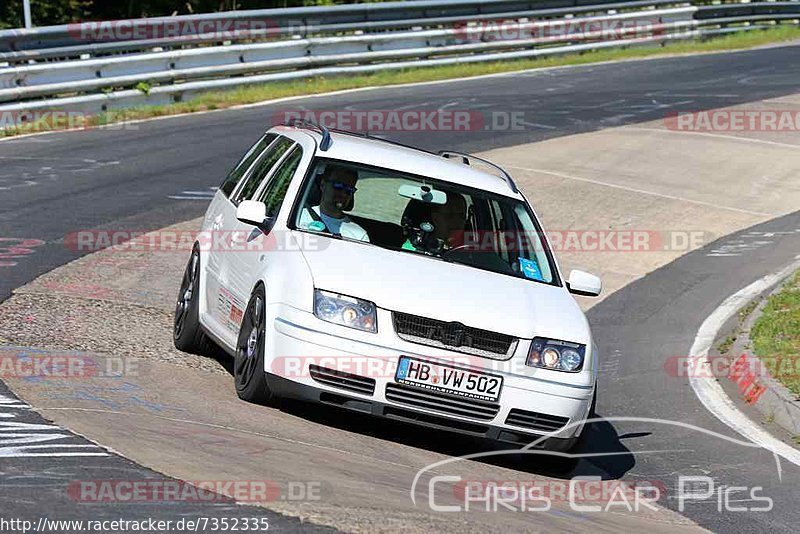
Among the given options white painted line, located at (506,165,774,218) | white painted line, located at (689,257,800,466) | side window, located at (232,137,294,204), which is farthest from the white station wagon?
white painted line, located at (506,165,774,218)

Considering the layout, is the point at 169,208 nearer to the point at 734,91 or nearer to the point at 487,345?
the point at 487,345

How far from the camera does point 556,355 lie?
7.58m

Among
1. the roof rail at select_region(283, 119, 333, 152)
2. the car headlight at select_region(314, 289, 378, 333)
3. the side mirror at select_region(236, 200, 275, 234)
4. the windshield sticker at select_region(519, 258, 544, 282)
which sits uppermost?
the roof rail at select_region(283, 119, 333, 152)

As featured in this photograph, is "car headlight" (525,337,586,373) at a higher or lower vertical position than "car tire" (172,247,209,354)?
higher

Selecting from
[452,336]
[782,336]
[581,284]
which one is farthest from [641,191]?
[452,336]

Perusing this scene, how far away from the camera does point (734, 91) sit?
84.3 ft

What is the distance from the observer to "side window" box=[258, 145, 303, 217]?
870 cm

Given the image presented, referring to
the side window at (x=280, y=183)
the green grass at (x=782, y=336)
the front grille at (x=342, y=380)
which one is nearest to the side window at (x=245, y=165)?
the side window at (x=280, y=183)

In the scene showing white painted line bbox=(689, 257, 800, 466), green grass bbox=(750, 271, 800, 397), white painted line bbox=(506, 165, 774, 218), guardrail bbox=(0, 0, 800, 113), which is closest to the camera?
white painted line bbox=(689, 257, 800, 466)

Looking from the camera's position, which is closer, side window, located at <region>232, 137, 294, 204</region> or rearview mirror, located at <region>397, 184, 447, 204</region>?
rearview mirror, located at <region>397, 184, 447, 204</region>

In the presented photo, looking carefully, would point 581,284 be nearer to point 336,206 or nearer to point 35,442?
point 336,206

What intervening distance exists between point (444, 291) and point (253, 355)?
1.15m

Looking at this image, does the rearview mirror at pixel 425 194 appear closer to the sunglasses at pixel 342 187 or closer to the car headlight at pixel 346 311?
the sunglasses at pixel 342 187

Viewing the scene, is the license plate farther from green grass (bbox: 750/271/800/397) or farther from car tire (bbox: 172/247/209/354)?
green grass (bbox: 750/271/800/397)
